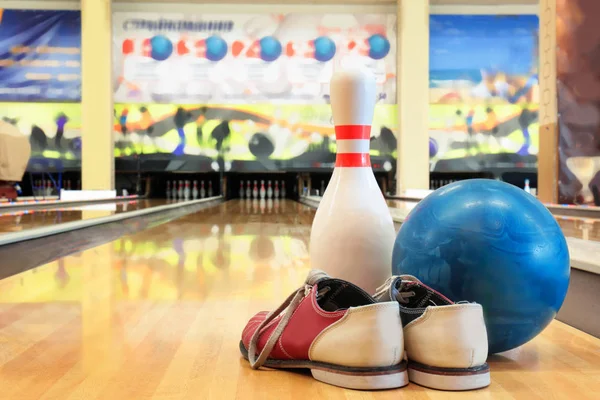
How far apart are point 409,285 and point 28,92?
7.50 m

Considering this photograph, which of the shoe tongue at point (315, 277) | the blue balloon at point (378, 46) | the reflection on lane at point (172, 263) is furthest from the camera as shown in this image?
the blue balloon at point (378, 46)

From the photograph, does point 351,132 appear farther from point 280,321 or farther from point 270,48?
point 270,48

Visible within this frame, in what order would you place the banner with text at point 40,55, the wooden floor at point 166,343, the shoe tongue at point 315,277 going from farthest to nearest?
the banner with text at point 40,55, the shoe tongue at point 315,277, the wooden floor at point 166,343

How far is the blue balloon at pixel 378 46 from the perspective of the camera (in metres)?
7.92

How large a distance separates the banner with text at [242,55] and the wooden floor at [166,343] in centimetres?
613

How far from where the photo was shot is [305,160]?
785 cm

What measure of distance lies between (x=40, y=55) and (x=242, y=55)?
2.31 m

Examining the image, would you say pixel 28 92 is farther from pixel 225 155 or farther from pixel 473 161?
pixel 473 161

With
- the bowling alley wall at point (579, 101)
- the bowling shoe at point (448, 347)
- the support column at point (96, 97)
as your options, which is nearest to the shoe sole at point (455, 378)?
the bowling shoe at point (448, 347)

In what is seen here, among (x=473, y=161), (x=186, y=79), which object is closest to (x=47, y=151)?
(x=186, y=79)

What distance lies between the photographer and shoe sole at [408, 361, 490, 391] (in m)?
0.75

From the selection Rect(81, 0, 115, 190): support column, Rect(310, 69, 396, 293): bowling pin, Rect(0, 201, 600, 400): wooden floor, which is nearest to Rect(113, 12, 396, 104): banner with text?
Rect(81, 0, 115, 190): support column

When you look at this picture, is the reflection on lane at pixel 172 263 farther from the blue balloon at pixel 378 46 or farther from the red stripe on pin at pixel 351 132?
A: the blue balloon at pixel 378 46

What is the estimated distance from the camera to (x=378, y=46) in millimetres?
7945
